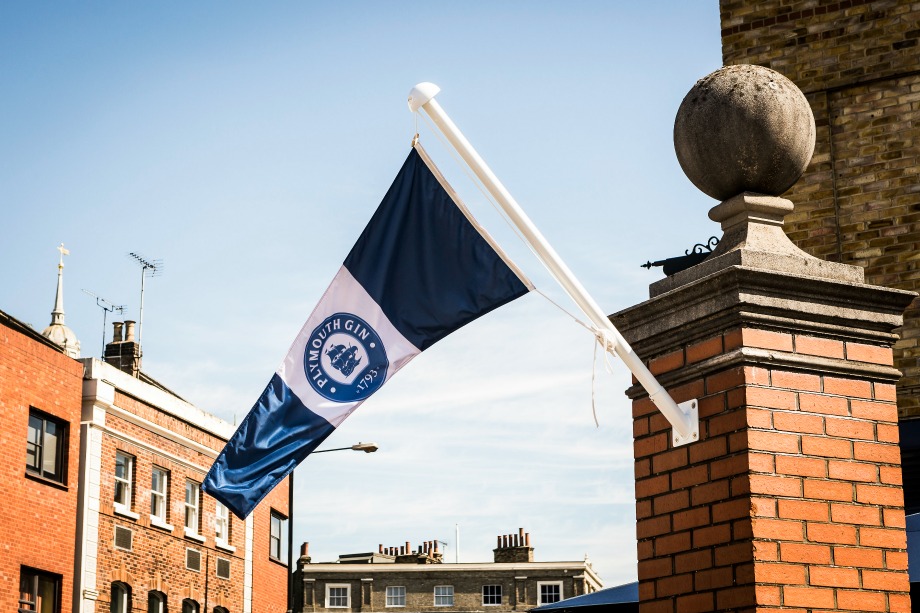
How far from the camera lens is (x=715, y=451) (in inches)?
191

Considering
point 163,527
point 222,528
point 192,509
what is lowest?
point 163,527

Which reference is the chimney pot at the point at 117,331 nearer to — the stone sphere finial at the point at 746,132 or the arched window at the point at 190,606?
the arched window at the point at 190,606

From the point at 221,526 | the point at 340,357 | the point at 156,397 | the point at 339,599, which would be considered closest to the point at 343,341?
the point at 340,357

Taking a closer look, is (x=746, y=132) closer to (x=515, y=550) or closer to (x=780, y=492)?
(x=780, y=492)

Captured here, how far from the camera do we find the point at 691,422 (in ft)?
16.4

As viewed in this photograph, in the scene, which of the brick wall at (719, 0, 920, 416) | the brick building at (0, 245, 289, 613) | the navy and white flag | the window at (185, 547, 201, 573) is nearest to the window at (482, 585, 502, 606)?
the brick building at (0, 245, 289, 613)

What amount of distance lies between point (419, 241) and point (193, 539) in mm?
27836

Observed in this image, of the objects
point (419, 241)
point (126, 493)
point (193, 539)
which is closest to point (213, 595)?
point (193, 539)

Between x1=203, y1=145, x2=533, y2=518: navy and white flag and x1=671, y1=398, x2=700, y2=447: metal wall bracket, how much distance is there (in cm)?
98

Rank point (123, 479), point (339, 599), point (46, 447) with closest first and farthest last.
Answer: point (46, 447), point (123, 479), point (339, 599)

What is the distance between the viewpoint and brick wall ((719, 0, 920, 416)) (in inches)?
403

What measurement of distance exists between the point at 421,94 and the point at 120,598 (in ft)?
86.4

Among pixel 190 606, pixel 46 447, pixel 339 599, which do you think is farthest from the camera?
pixel 339 599

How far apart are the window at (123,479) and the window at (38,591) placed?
107 inches
